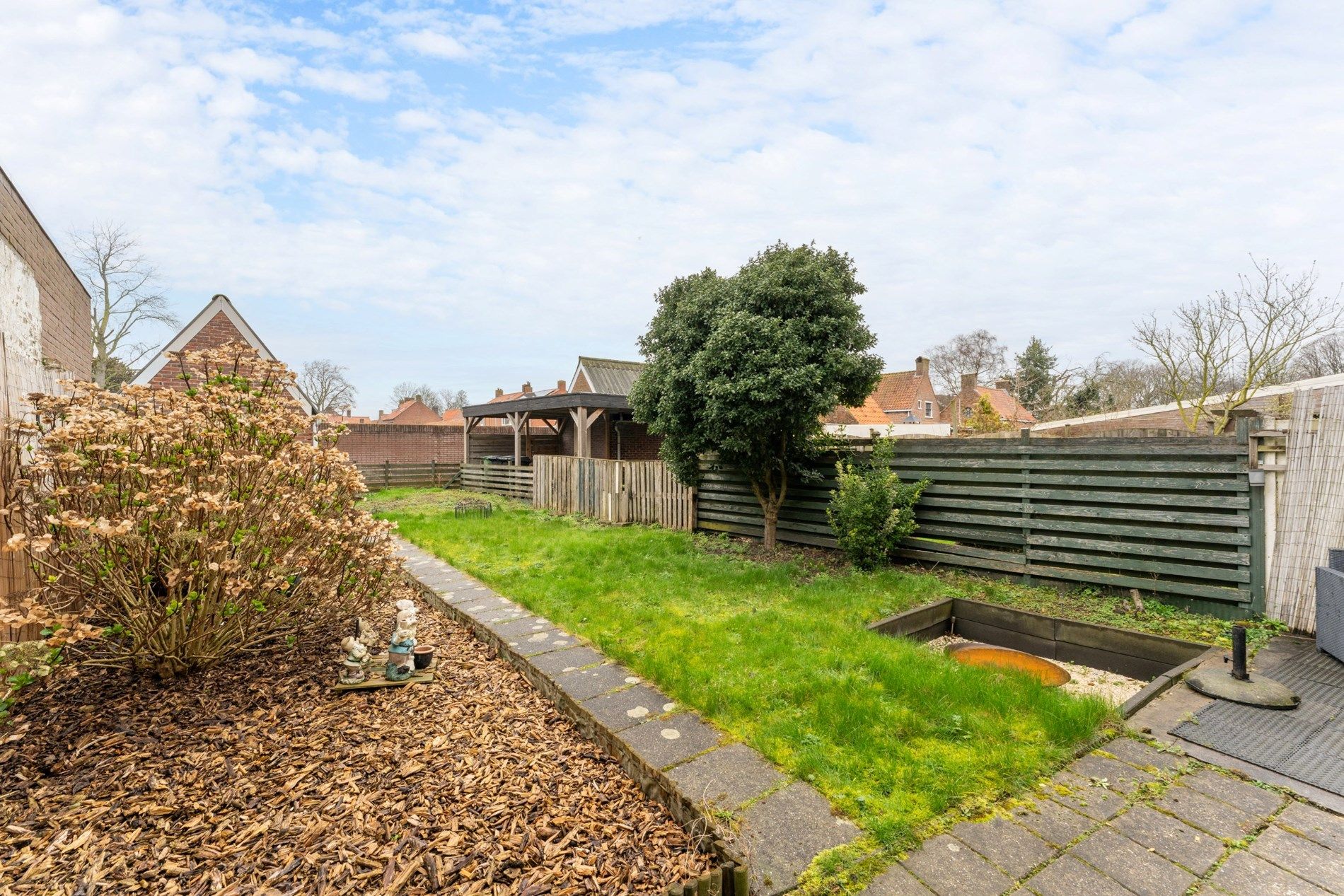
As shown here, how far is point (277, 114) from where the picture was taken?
22.6ft

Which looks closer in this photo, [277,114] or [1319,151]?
[277,114]

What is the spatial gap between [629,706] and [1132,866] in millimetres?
2292

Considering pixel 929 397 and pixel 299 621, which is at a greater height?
pixel 929 397

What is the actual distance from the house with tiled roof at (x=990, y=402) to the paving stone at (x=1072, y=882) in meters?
32.9

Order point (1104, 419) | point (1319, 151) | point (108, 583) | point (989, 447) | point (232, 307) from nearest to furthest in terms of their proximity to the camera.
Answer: point (108, 583) → point (989, 447) → point (1319, 151) → point (232, 307) → point (1104, 419)

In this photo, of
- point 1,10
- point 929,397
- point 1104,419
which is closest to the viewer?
point 1,10

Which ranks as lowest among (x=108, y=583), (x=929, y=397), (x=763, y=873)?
(x=763, y=873)

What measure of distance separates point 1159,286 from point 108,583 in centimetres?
2392

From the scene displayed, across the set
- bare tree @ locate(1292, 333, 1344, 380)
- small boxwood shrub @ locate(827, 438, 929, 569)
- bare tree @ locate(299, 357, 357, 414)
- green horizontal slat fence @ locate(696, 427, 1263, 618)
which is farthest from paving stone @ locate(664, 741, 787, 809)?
bare tree @ locate(299, 357, 357, 414)

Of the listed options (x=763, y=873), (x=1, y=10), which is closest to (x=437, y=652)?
(x=763, y=873)

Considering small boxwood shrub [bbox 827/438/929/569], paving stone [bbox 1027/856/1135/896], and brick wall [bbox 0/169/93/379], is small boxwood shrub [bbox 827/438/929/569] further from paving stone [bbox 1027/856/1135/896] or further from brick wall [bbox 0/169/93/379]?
brick wall [bbox 0/169/93/379]

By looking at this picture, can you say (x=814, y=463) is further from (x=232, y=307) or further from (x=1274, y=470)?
(x=232, y=307)

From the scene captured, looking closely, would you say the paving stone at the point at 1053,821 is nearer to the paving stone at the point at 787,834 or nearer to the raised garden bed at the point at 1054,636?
the paving stone at the point at 787,834

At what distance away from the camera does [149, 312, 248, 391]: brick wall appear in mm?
12141
